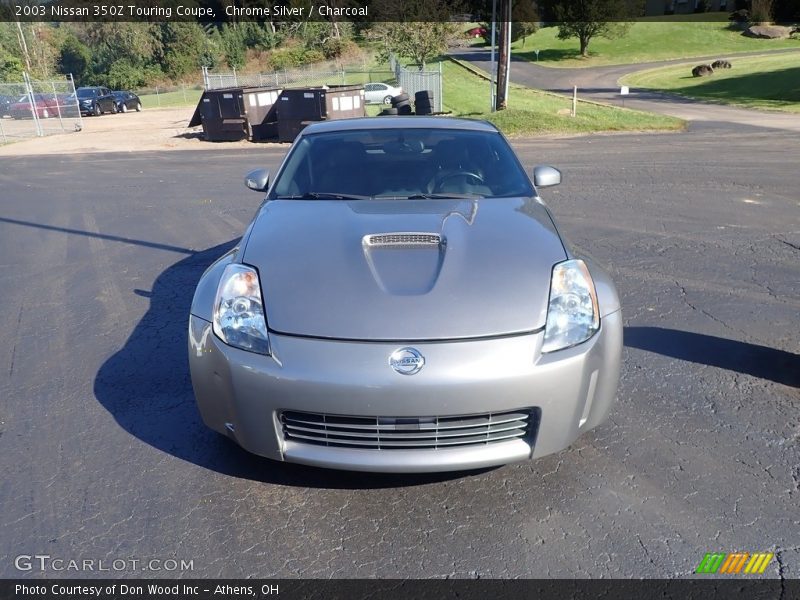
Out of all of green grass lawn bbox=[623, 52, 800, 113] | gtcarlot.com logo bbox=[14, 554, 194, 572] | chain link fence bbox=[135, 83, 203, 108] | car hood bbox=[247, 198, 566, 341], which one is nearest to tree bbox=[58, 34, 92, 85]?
chain link fence bbox=[135, 83, 203, 108]

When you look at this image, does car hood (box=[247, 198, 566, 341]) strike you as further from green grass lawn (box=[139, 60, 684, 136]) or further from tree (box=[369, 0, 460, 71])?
tree (box=[369, 0, 460, 71])

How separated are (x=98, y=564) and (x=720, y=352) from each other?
3827 millimetres

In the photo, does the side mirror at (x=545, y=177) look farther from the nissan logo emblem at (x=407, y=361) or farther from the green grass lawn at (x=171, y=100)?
the green grass lawn at (x=171, y=100)

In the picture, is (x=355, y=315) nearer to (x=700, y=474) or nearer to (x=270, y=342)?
(x=270, y=342)

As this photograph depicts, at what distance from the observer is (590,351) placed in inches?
103

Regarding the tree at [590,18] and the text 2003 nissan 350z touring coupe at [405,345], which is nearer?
the text 2003 nissan 350z touring coupe at [405,345]

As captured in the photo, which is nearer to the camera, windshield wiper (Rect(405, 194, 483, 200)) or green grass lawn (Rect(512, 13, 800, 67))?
windshield wiper (Rect(405, 194, 483, 200))

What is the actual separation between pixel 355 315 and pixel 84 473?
1.61 m

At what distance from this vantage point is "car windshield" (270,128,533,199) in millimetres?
3822

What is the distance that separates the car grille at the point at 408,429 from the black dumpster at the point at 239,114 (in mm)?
17764

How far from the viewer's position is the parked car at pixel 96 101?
35.3m

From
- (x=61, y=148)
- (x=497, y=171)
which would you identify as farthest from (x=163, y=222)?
(x=61, y=148)

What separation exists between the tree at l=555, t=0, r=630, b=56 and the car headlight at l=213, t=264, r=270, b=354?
6252 centimetres

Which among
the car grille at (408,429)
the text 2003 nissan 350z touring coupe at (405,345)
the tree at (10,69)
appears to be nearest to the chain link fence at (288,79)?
the tree at (10,69)
